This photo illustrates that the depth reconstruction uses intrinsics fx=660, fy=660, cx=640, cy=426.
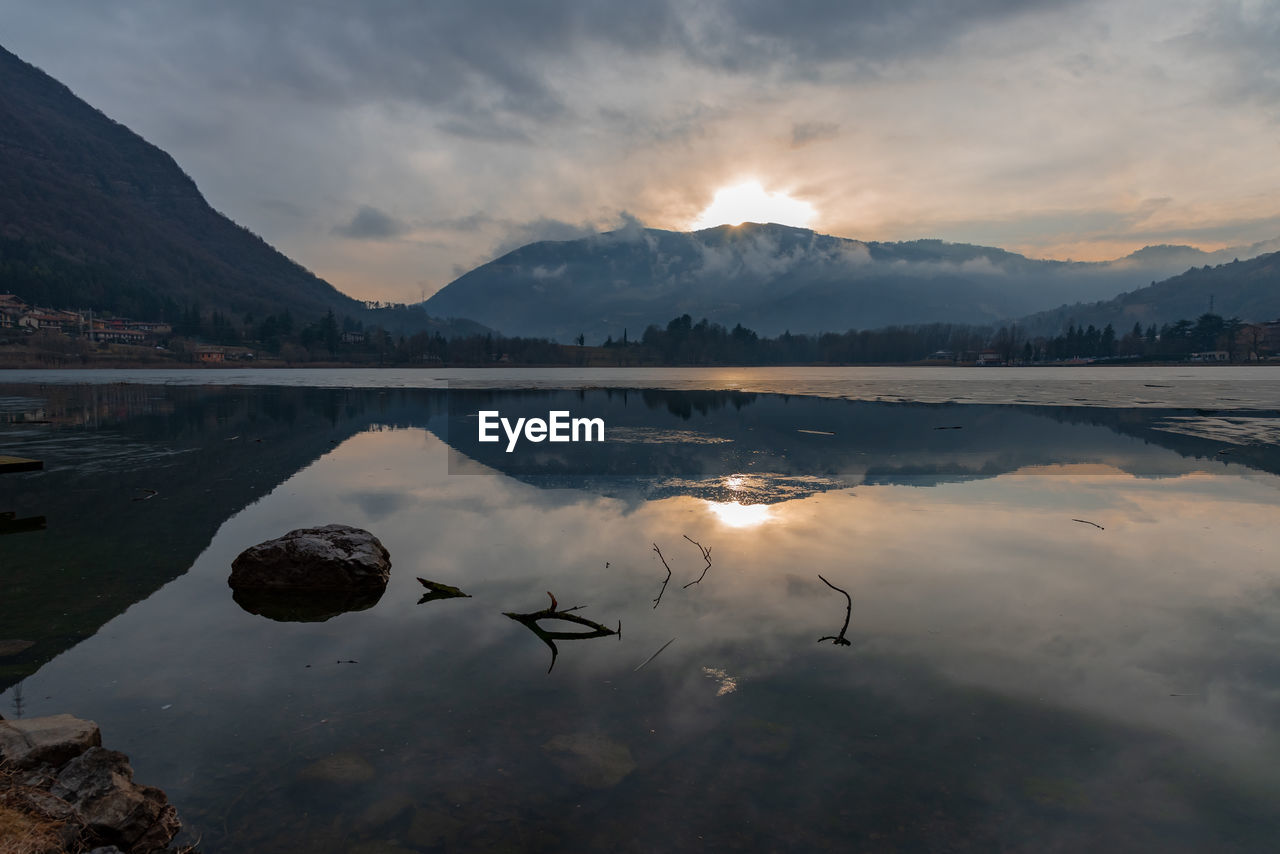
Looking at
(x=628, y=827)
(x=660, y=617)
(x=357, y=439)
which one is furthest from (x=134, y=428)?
(x=628, y=827)

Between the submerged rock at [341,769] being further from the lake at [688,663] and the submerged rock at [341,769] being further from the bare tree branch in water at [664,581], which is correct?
the bare tree branch in water at [664,581]

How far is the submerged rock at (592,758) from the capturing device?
6.96 metres

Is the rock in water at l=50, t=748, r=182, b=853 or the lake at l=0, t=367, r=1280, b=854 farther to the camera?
the lake at l=0, t=367, r=1280, b=854

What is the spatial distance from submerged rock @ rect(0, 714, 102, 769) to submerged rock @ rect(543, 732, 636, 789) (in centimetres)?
443

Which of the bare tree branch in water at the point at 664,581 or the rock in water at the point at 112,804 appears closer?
the rock in water at the point at 112,804

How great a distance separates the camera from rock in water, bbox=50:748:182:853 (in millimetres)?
5531

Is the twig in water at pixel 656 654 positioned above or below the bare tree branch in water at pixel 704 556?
below

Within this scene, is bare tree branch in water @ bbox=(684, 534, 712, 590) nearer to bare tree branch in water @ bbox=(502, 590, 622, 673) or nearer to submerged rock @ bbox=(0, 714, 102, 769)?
bare tree branch in water @ bbox=(502, 590, 622, 673)

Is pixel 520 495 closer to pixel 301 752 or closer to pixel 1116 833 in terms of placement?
pixel 301 752

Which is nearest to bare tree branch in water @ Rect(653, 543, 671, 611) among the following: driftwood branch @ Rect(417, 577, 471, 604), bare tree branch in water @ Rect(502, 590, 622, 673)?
bare tree branch in water @ Rect(502, 590, 622, 673)

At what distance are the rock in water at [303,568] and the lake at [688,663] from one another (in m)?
0.50

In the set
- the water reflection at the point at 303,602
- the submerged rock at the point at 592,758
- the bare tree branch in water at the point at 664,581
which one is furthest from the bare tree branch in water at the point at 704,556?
the water reflection at the point at 303,602

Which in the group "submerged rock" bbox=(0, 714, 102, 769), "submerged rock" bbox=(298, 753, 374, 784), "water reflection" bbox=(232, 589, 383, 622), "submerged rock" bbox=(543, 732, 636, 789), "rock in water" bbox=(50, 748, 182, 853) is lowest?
"water reflection" bbox=(232, 589, 383, 622)

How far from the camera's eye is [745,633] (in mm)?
10625
